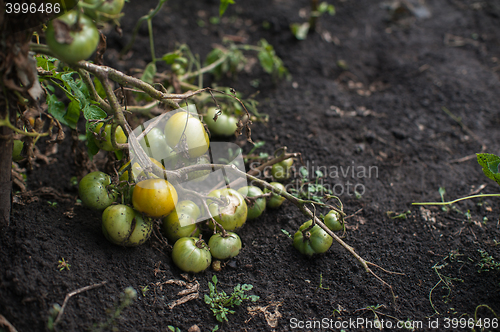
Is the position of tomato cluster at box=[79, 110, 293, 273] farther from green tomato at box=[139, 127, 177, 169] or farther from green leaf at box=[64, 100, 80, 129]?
green leaf at box=[64, 100, 80, 129]

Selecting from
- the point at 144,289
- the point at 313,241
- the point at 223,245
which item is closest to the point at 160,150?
the point at 223,245

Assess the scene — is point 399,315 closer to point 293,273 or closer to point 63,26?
point 293,273

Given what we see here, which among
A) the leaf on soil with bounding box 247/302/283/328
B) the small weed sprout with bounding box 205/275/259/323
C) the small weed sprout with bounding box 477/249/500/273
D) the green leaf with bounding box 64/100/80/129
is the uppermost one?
the green leaf with bounding box 64/100/80/129

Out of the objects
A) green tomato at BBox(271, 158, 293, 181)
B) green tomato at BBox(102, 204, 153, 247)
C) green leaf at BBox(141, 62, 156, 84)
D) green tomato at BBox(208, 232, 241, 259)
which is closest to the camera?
green tomato at BBox(102, 204, 153, 247)

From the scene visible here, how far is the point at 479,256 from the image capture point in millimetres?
2059

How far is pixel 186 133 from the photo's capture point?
190 centimetres

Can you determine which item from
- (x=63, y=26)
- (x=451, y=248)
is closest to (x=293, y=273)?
(x=451, y=248)

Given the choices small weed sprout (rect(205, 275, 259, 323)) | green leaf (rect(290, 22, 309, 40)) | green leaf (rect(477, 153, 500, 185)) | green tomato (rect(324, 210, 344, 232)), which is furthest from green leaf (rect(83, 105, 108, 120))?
green leaf (rect(290, 22, 309, 40))

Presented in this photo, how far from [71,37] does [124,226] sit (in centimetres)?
91

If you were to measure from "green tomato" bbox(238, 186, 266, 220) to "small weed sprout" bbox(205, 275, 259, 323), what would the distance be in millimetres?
484

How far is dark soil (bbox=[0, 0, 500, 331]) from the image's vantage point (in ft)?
5.62

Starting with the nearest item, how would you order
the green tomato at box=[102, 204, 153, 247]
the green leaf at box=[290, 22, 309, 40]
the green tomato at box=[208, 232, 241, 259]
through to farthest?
the green tomato at box=[102, 204, 153, 247], the green tomato at box=[208, 232, 241, 259], the green leaf at box=[290, 22, 309, 40]

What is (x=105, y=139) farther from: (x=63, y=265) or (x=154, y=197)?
(x=63, y=265)

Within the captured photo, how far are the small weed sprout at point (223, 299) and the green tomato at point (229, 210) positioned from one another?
0.34 meters
